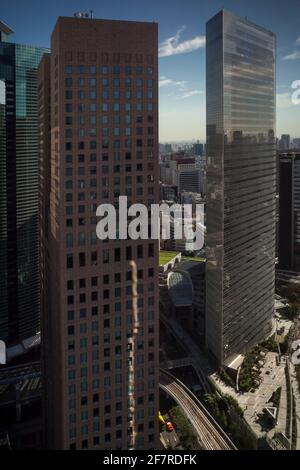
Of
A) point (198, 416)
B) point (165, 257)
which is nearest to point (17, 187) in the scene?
point (165, 257)

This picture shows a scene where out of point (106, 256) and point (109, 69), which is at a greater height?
point (109, 69)

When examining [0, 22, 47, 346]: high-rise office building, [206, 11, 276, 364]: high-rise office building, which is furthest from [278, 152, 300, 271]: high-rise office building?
[0, 22, 47, 346]: high-rise office building

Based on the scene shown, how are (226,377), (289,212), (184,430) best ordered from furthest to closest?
(289,212)
(226,377)
(184,430)

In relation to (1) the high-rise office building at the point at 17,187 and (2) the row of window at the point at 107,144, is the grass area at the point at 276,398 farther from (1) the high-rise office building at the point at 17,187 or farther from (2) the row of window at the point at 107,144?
(1) the high-rise office building at the point at 17,187

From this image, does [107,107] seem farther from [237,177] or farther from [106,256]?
[237,177]

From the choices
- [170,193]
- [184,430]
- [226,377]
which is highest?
[170,193]

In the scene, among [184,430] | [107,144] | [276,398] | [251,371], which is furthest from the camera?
[251,371]

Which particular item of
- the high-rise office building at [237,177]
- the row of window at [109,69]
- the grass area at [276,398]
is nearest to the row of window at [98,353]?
the row of window at [109,69]
